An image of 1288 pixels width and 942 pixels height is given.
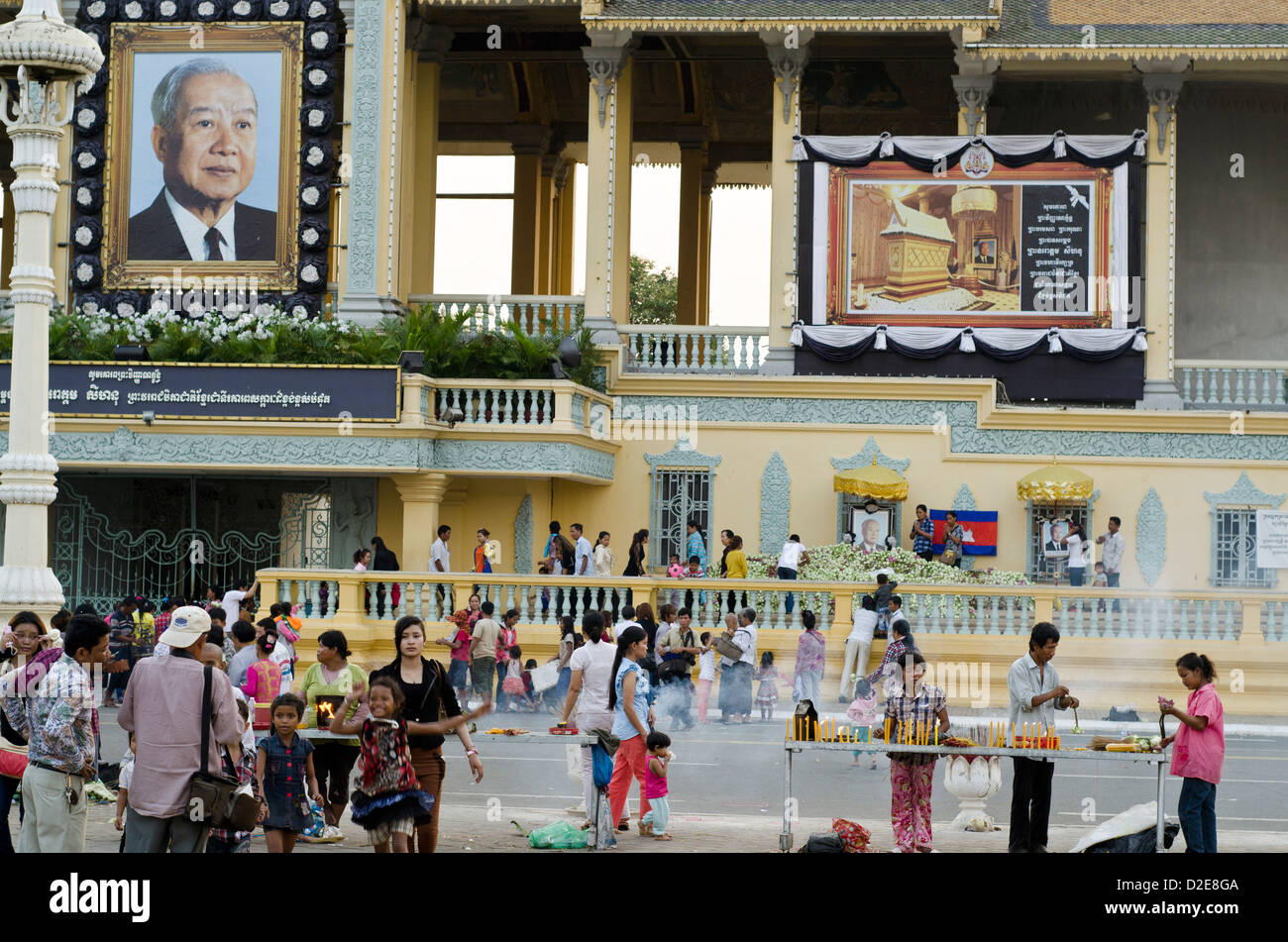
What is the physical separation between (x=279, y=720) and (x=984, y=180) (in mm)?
20808

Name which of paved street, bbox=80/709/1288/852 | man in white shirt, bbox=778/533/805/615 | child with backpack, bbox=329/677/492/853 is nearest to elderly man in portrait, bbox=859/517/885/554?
man in white shirt, bbox=778/533/805/615

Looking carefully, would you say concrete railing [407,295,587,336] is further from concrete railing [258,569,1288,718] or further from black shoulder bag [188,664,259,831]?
black shoulder bag [188,664,259,831]

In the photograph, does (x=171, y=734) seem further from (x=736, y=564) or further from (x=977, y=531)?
(x=977, y=531)

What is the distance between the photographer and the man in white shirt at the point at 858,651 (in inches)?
904

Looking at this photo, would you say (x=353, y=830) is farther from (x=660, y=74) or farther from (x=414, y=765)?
(x=660, y=74)

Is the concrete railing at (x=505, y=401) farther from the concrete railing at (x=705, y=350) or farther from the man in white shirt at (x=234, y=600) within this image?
the man in white shirt at (x=234, y=600)

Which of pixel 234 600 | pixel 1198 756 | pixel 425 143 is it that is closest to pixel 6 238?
pixel 425 143

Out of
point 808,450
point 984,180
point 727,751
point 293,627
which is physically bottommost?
point 727,751

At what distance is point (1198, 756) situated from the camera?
11688mm

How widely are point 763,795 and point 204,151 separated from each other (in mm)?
18887

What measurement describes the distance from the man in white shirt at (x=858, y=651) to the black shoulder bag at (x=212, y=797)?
1424 cm

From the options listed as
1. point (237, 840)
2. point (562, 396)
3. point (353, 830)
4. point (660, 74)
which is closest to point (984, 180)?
point (562, 396)

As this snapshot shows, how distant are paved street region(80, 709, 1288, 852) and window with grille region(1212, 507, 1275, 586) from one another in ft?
24.9
